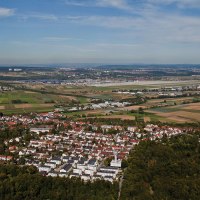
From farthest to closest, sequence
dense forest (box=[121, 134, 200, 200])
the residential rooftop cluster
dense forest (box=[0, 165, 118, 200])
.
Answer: the residential rooftop cluster, dense forest (box=[121, 134, 200, 200]), dense forest (box=[0, 165, 118, 200])

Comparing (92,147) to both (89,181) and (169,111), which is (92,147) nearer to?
(89,181)

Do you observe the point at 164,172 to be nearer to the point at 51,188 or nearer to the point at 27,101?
the point at 51,188

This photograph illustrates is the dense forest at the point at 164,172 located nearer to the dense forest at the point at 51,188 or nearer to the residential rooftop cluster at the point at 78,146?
the dense forest at the point at 51,188

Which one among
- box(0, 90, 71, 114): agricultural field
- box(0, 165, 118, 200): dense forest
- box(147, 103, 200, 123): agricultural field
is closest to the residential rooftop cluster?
box(0, 165, 118, 200): dense forest

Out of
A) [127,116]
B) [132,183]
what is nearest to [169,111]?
[127,116]

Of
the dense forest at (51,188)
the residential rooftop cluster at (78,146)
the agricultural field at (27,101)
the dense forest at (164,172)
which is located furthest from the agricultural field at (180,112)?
the dense forest at (51,188)

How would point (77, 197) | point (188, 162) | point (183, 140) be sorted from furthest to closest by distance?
point (183, 140) < point (188, 162) < point (77, 197)

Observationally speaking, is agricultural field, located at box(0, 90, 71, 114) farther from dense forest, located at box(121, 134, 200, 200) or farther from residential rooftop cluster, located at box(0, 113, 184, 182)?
dense forest, located at box(121, 134, 200, 200)
